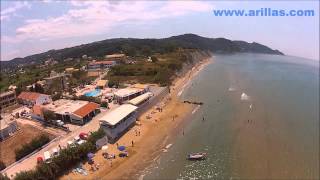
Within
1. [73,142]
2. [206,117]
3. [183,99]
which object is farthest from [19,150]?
[183,99]

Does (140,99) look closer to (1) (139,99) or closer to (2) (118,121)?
(1) (139,99)

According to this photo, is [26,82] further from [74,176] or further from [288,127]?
[288,127]

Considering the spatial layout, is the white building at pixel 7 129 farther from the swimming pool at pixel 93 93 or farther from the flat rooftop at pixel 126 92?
the swimming pool at pixel 93 93

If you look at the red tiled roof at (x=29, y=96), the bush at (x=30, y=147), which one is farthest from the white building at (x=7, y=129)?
the red tiled roof at (x=29, y=96)

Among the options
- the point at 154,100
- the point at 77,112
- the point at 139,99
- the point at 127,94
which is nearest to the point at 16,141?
the point at 77,112

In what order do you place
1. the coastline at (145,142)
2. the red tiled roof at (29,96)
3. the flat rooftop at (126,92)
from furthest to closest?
1. the red tiled roof at (29,96)
2. the flat rooftop at (126,92)
3. the coastline at (145,142)

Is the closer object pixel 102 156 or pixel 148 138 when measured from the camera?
pixel 102 156
